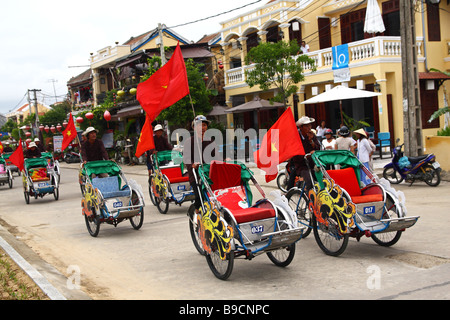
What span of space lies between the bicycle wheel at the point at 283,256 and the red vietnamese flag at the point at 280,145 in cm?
124

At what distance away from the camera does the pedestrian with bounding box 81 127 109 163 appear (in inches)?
412

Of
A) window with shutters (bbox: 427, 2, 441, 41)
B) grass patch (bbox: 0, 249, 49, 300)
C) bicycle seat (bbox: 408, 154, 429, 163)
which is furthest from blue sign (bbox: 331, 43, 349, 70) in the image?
grass patch (bbox: 0, 249, 49, 300)

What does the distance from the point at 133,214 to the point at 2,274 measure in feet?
9.35

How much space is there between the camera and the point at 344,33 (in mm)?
24125

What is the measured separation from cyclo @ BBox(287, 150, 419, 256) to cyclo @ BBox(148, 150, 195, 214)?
4.30 metres

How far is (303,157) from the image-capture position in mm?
7414

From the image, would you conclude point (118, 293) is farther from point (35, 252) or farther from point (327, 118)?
point (327, 118)

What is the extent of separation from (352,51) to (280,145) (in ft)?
50.9

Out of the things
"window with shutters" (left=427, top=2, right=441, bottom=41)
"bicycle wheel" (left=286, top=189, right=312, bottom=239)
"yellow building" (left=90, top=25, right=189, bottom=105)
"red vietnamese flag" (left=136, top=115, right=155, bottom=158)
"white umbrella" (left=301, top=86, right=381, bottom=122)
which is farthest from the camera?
"yellow building" (left=90, top=25, right=189, bottom=105)

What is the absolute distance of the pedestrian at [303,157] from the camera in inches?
290

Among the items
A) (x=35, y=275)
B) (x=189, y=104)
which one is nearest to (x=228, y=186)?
(x=35, y=275)

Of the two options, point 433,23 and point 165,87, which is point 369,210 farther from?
point 433,23

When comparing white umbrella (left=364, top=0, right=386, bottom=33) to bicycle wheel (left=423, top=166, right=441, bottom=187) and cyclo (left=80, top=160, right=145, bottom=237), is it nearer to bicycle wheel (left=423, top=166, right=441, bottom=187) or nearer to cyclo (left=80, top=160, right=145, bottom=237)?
bicycle wheel (left=423, top=166, right=441, bottom=187)
